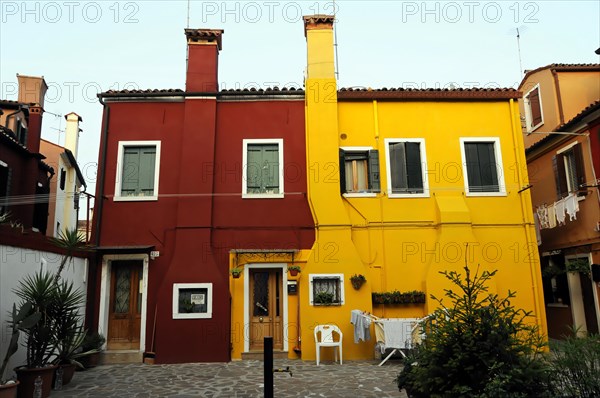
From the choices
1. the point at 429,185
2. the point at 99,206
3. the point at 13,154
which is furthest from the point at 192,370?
the point at 13,154

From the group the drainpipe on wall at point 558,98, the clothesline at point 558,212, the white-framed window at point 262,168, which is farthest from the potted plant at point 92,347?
the drainpipe on wall at point 558,98

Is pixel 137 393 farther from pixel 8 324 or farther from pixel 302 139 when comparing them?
pixel 302 139

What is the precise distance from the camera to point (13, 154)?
13812mm

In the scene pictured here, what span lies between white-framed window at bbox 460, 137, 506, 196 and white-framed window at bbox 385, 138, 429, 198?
1.10 metres

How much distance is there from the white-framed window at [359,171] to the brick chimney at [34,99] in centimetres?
1004

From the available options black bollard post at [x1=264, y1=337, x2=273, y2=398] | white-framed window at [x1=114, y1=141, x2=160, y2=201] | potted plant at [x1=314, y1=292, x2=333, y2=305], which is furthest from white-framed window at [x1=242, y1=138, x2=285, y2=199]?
black bollard post at [x1=264, y1=337, x2=273, y2=398]

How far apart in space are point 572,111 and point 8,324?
16.1 m

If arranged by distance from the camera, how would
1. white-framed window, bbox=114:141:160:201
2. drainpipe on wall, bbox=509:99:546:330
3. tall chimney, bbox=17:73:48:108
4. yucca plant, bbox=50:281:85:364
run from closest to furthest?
yucca plant, bbox=50:281:85:364, drainpipe on wall, bbox=509:99:546:330, white-framed window, bbox=114:141:160:201, tall chimney, bbox=17:73:48:108

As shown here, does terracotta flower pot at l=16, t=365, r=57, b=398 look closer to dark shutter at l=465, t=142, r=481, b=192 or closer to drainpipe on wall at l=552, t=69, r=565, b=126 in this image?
dark shutter at l=465, t=142, r=481, b=192

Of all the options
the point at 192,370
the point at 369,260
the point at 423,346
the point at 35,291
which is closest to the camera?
the point at 423,346

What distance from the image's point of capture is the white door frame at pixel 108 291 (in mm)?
11023

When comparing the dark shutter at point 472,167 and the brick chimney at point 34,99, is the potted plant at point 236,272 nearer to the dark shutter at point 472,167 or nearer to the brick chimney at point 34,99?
the dark shutter at point 472,167

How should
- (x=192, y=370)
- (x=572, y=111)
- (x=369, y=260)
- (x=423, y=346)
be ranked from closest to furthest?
(x=423, y=346) → (x=192, y=370) → (x=369, y=260) → (x=572, y=111)

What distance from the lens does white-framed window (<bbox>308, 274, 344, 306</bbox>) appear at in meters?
10.9
